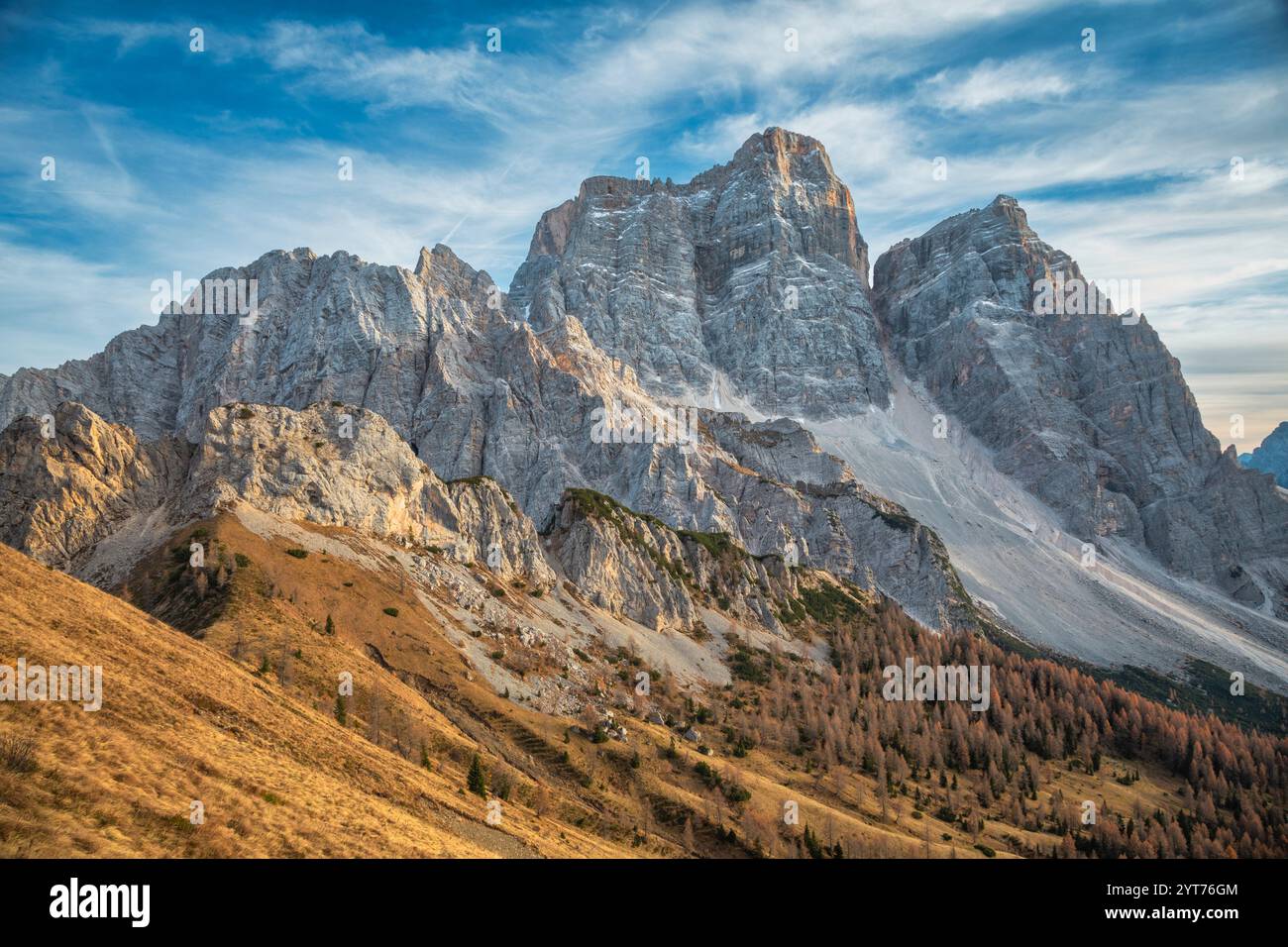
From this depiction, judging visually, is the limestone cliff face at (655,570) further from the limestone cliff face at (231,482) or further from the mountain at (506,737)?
the limestone cliff face at (231,482)

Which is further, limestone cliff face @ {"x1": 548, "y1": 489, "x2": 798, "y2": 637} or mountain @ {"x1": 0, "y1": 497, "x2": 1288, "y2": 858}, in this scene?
limestone cliff face @ {"x1": 548, "y1": 489, "x2": 798, "y2": 637}

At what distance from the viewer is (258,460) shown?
3760 inches

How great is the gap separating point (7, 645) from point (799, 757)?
10750 cm

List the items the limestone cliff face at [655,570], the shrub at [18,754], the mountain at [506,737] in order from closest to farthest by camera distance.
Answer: the shrub at [18,754] → the mountain at [506,737] → the limestone cliff face at [655,570]

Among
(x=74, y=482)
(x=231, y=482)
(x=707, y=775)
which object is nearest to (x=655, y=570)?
(x=707, y=775)

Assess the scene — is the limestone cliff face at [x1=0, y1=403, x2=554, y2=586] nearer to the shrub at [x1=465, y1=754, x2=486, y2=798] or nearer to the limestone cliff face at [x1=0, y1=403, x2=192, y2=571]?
the limestone cliff face at [x1=0, y1=403, x2=192, y2=571]

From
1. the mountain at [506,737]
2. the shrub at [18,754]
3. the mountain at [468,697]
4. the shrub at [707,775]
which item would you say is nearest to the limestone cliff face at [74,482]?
the mountain at [468,697]

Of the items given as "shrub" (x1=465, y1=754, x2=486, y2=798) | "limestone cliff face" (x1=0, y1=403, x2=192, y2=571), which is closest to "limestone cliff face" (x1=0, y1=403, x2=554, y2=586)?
"limestone cliff face" (x1=0, y1=403, x2=192, y2=571)

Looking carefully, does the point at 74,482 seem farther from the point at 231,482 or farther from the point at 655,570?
the point at 655,570

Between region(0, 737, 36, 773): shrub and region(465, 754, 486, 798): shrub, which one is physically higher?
region(0, 737, 36, 773): shrub

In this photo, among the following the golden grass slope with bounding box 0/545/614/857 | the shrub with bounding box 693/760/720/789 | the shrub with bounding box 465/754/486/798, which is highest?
the golden grass slope with bounding box 0/545/614/857

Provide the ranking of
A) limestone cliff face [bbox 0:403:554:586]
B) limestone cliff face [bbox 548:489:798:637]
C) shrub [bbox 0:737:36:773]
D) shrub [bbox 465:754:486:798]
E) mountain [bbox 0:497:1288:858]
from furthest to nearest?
limestone cliff face [bbox 548:489:798:637]
limestone cliff face [bbox 0:403:554:586]
shrub [bbox 465:754:486:798]
mountain [bbox 0:497:1288:858]
shrub [bbox 0:737:36:773]
